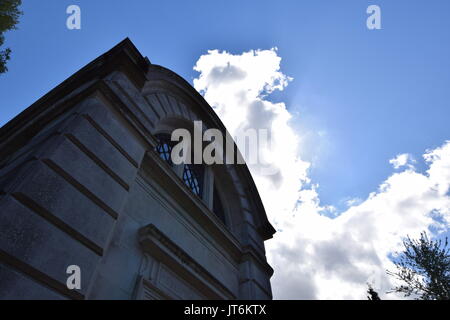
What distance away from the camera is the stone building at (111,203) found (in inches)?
121

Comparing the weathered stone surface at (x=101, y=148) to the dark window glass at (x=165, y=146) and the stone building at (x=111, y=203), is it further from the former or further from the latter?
the dark window glass at (x=165, y=146)

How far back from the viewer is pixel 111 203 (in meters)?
4.17

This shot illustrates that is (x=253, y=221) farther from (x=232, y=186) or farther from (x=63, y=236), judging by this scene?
(x=63, y=236)

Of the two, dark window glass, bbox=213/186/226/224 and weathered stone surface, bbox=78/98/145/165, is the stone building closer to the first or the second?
weathered stone surface, bbox=78/98/145/165

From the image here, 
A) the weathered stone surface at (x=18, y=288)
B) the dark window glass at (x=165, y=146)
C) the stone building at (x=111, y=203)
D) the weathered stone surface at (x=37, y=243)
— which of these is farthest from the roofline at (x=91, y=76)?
the weathered stone surface at (x=18, y=288)

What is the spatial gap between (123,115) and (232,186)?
5794 mm

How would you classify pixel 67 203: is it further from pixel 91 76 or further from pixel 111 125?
pixel 91 76

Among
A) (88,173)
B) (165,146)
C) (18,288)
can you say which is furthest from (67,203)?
(165,146)

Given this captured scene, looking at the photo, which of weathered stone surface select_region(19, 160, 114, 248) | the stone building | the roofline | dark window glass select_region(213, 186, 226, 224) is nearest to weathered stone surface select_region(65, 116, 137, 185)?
the stone building

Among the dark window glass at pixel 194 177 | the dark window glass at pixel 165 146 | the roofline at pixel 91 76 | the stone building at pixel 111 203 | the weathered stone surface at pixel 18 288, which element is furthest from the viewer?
the dark window glass at pixel 194 177

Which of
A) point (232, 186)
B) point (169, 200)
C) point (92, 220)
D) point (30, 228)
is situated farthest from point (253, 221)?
point (30, 228)

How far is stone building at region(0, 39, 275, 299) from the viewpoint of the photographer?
307cm

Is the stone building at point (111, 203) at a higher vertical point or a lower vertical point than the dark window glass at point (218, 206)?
lower

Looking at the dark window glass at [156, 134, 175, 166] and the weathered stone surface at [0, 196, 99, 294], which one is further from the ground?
the dark window glass at [156, 134, 175, 166]
